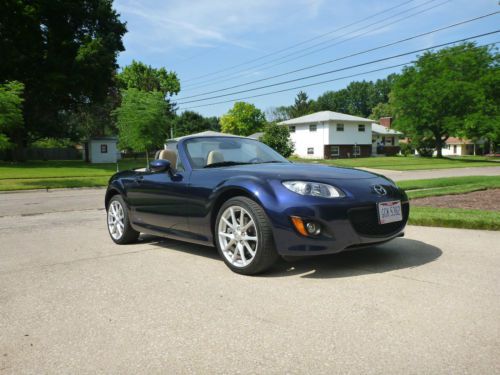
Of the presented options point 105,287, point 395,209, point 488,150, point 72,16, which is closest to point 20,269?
point 105,287

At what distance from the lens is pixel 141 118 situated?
3950 centimetres

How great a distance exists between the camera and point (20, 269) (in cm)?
491

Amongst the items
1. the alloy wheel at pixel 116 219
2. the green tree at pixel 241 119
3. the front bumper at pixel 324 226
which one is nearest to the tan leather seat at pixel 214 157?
the front bumper at pixel 324 226

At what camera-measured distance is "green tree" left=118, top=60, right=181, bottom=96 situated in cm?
7138

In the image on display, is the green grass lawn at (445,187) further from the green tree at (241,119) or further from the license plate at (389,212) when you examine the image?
the green tree at (241,119)

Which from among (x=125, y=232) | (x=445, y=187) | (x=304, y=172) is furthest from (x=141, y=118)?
(x=304, y=172)

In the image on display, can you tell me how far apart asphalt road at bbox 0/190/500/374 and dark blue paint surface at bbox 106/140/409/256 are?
335 millimetres

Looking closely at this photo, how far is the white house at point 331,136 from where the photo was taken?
6066 cm

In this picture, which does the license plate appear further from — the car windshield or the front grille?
the car windshield

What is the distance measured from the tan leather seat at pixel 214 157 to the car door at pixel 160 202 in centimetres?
34

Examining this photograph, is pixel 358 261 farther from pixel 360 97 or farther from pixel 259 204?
pixel 360 97

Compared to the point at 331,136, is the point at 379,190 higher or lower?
lower

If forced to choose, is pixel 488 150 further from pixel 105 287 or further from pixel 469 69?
pixel 105 287

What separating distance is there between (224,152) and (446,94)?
5506 cm
